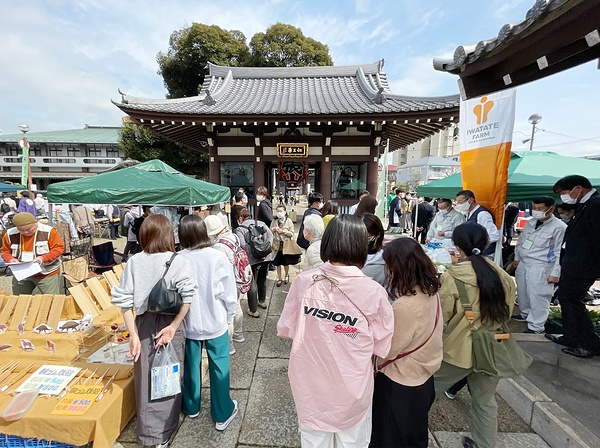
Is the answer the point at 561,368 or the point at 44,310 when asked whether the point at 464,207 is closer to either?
the point at 561,368

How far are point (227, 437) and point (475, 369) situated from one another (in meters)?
1.81

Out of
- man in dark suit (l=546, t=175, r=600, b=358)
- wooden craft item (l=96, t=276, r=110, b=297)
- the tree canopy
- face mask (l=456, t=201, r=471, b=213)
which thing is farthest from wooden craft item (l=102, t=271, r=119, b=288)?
the tree canopy

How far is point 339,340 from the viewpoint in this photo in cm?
129

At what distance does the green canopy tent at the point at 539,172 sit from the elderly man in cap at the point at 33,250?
651 centimetres

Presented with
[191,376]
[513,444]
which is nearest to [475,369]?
[513,444]

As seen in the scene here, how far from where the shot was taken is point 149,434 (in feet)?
6.15

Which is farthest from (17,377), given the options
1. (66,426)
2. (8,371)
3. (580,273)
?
(580,273)

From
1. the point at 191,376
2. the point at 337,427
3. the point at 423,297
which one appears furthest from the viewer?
the point at 191,376

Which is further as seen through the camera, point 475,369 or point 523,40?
point 523,40

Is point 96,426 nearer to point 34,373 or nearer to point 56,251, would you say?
point 34,373

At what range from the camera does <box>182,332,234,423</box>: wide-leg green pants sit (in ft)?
6.73

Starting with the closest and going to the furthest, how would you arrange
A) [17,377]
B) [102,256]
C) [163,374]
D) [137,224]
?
[163,374], [17,377], [102,256], [137,224]

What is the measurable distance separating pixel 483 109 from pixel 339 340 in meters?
4.02

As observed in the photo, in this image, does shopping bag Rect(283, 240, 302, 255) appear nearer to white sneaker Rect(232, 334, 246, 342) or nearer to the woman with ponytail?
white sneaker Rect(232, 334, 246, 342)
